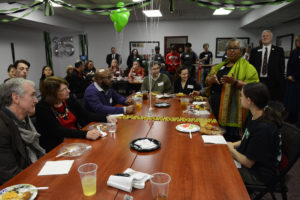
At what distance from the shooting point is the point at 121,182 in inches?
44.9

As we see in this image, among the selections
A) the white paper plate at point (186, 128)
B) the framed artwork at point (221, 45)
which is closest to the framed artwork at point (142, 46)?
the framed artwork at point (221, 45)

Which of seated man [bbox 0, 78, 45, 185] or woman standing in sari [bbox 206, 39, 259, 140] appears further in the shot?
woman standing in sari [bbox 206, 39, 259, 140]

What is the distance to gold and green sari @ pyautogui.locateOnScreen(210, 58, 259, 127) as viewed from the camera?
282cm

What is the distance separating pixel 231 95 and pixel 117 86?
3975 mm

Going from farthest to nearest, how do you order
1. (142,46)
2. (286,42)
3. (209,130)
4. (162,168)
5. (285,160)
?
(142,46)
(286,42)
(209,130)
(285,160)
(162,168)

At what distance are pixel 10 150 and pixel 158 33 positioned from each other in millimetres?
9431

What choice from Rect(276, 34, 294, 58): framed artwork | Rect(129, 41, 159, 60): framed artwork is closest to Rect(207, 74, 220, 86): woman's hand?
Rect(276, 34, 294, 58): framed artwork

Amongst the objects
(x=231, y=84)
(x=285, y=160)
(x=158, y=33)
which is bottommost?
(x=285, y=160)

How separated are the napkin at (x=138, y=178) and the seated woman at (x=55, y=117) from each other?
26.9 inches

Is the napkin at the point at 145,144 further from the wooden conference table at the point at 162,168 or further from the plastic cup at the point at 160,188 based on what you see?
the plastic cup at the point at 160,188

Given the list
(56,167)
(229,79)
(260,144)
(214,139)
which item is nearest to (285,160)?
(260,144)

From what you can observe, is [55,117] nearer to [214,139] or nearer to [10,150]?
[10,150]

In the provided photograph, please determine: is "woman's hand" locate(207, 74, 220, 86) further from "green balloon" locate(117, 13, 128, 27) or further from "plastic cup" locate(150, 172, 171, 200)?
"plastic cup" locate(150, 172, 171, 200)

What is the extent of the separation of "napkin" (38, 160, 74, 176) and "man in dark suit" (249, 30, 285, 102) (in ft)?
12.3
